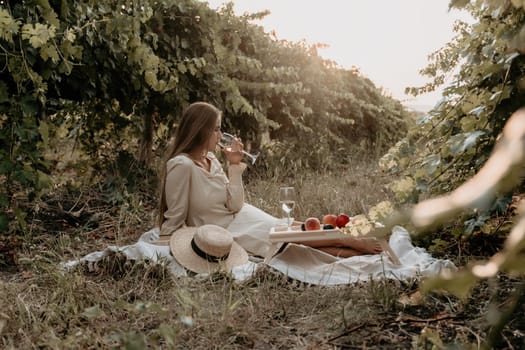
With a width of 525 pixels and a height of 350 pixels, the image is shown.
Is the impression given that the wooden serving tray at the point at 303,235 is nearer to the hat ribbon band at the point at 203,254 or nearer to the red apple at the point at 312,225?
the red apple at the point at 312,225

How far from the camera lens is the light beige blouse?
3.97 metres

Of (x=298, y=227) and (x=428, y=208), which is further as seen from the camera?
(x=298, y=227)

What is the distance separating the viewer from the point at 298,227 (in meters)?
3.74

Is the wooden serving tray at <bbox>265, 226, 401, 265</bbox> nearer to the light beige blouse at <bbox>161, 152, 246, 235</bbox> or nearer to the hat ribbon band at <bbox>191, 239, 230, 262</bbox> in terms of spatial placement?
the hat ribbon band at <bbox>191, 239, 230, 262</bbox>

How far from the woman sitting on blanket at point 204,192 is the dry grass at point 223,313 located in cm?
67

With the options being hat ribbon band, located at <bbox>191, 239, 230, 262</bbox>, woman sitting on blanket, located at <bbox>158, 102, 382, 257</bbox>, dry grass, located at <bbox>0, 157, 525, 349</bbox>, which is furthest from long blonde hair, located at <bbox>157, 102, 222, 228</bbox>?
dry grass, located at <bbox>0, 157, 525, 349</bbox>

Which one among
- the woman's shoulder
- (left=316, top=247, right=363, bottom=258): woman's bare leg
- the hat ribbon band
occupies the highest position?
the woman's shoulder

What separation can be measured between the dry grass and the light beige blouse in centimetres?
64

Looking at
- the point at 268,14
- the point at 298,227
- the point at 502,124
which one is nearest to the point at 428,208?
the point at 502,124

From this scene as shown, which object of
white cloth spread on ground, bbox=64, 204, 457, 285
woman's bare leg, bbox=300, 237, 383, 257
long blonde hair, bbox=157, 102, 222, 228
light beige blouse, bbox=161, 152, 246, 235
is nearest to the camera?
white cloth spread on ground, bbox=64, 204, 457, 285

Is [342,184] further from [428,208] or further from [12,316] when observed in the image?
[428,208]

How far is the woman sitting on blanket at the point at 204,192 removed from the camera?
156 inches

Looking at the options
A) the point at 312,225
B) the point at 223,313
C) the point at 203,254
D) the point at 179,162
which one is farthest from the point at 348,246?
the point at 223,313

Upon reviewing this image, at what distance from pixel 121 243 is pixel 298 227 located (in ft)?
4.59
